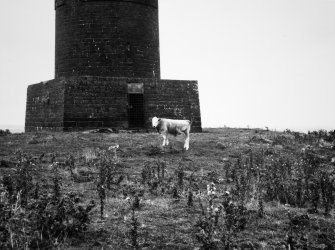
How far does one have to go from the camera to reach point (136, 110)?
22141mm

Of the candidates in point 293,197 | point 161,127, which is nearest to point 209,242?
point 293,197

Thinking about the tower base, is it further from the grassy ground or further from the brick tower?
the grassy ground

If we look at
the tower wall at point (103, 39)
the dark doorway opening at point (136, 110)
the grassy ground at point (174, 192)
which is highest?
the tower wall at point (103, 39)

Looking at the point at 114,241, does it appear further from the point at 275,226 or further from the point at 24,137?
the point at 24,137

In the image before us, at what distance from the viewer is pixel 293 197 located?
8.84 m

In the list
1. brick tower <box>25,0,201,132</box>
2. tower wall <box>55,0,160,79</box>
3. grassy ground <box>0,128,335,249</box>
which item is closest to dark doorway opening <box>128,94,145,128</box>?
brick tower <box>25,0,201,132</box>

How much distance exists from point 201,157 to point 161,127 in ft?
6.58

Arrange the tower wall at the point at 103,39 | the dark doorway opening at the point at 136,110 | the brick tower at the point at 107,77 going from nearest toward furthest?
the brick tower at the point at 107,77 < the dark doorway opening at the point at 136,110 < the tower wall at the point at 103,39

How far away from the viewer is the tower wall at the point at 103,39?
22500 millimetres

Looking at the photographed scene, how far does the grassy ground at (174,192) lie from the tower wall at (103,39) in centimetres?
Answer: 506

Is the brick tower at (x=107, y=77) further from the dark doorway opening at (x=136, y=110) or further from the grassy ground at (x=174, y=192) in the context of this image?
the grassy ground at (x=174, y=192)

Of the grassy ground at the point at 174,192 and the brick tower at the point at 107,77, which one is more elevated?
the brick tower at the point at 107,77

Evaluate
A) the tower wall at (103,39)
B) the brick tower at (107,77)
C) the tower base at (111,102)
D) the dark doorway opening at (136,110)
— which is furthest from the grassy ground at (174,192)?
the tower wall at (103,39)

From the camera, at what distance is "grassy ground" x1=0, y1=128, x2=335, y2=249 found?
19.7ft
